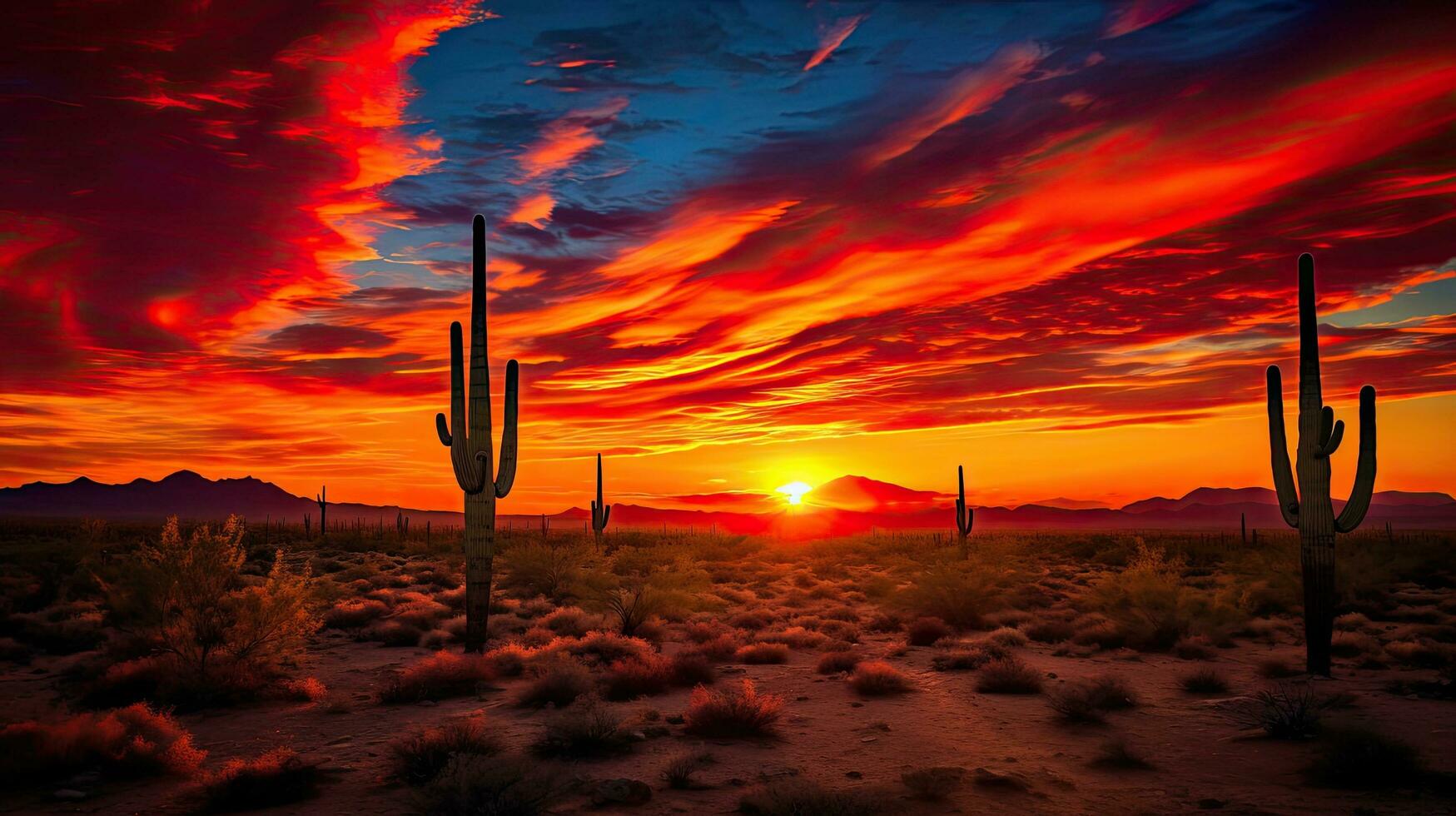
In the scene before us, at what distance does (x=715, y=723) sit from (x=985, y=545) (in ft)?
92.5

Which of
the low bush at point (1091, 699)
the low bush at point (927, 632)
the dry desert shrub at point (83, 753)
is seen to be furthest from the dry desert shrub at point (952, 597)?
the dry desert shrub at point (83, 753)

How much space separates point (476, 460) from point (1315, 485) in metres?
18.0

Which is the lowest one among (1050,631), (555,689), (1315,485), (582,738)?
(1050,631)

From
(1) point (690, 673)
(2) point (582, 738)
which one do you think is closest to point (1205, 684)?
(1) point (690, 673)

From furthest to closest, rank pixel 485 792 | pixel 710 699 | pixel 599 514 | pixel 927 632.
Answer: pixel 599 514, pixel 927 632, pixel 710 699, pixel 485 792

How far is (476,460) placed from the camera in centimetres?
1852

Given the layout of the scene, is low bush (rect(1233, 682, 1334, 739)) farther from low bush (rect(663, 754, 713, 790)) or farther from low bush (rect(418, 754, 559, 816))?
low bush (rect(418, 754, 559, 816))

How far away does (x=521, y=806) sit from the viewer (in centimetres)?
826

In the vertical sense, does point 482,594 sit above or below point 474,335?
below

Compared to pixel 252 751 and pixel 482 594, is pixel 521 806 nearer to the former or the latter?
pixel 252 751

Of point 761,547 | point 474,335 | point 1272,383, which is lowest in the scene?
point 761,547

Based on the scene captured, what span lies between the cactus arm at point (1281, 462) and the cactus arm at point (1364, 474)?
2.72 ft

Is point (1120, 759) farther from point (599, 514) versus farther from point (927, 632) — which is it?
point (599, 514)

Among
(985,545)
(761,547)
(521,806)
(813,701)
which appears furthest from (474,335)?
(761,547)
